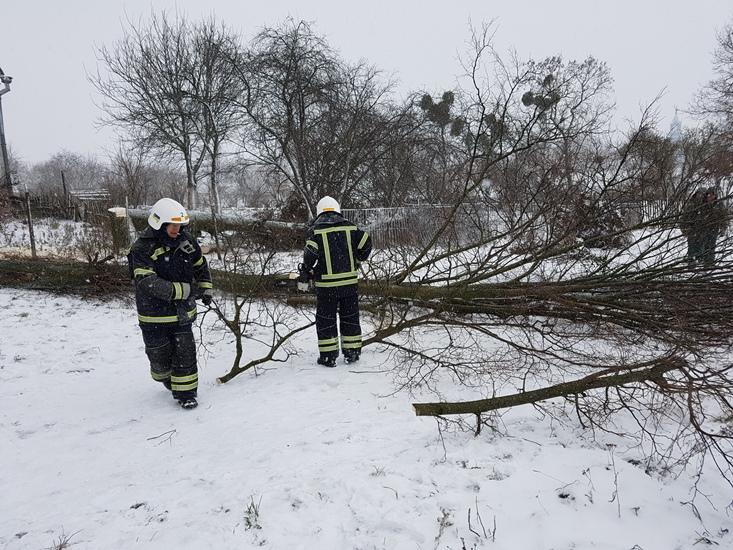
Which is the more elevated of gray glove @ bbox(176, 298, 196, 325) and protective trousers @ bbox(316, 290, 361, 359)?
gray glove @ bbox(176, 298, 196, 325)

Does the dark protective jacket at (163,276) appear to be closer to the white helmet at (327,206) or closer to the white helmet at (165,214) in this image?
the white helmet at (165,214)

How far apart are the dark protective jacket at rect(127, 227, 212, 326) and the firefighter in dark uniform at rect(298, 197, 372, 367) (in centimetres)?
107

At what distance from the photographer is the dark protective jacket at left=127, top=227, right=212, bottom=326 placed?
3.23 metres

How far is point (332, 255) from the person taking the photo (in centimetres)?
406

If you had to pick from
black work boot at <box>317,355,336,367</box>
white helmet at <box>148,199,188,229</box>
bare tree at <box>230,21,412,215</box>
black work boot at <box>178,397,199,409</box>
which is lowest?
black work boot at <box>178,397,199,409</box>

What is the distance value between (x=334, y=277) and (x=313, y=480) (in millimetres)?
2038

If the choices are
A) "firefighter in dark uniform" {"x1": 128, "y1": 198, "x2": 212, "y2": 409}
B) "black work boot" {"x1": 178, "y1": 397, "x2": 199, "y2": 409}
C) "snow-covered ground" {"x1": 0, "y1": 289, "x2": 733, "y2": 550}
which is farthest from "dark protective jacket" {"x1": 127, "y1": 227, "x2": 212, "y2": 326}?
"snow-covered ground" {"x1": 0, "y1": 289, "x2": 733, "y2": 550}

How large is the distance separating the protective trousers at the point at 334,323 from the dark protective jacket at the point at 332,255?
0.30 ft

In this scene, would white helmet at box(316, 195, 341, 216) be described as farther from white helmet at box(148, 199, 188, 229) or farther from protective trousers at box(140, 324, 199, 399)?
protective trousers at box(140, 324, 199, 399)

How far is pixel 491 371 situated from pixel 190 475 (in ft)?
7.60

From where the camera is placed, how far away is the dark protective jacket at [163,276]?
3.23 m

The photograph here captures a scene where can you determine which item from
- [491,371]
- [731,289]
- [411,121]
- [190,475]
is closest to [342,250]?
[491,371]

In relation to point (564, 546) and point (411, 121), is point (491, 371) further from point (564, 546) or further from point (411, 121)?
point (411, 121)

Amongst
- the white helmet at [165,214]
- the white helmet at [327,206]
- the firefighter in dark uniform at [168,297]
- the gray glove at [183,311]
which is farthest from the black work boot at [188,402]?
the white helmet at [327,206]
